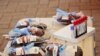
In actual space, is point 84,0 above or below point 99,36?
above

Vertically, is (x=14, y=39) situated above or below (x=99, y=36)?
above

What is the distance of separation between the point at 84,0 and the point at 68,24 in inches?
45.0

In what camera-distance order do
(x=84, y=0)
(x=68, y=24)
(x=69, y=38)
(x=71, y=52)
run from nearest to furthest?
(x=71, y=52), (x=69, y=38), (x=68, y=24), (x=84, y=0)

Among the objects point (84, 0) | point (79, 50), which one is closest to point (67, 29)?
point (79, 50)

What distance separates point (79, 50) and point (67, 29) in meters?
0.23

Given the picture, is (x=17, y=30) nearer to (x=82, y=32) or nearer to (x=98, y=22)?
(x=82, y=32)

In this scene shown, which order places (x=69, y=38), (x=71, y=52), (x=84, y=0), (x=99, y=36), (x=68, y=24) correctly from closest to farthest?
(x=71, y=52)
(x=69, y=38)
(x=68, y=24)
(x=99, y=36)
(x=84, y=0)

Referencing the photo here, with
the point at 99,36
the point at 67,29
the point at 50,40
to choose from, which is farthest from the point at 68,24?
the point at 99,36

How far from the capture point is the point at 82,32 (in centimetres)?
126

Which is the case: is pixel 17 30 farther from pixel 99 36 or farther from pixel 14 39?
pixel 99 36

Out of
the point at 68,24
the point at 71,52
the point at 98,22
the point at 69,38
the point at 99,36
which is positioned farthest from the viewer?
the point at 98,22

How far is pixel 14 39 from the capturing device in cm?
127

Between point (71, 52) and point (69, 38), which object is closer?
point (71, 52)

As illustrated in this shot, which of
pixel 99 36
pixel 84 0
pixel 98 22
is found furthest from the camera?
pixel 84 0
